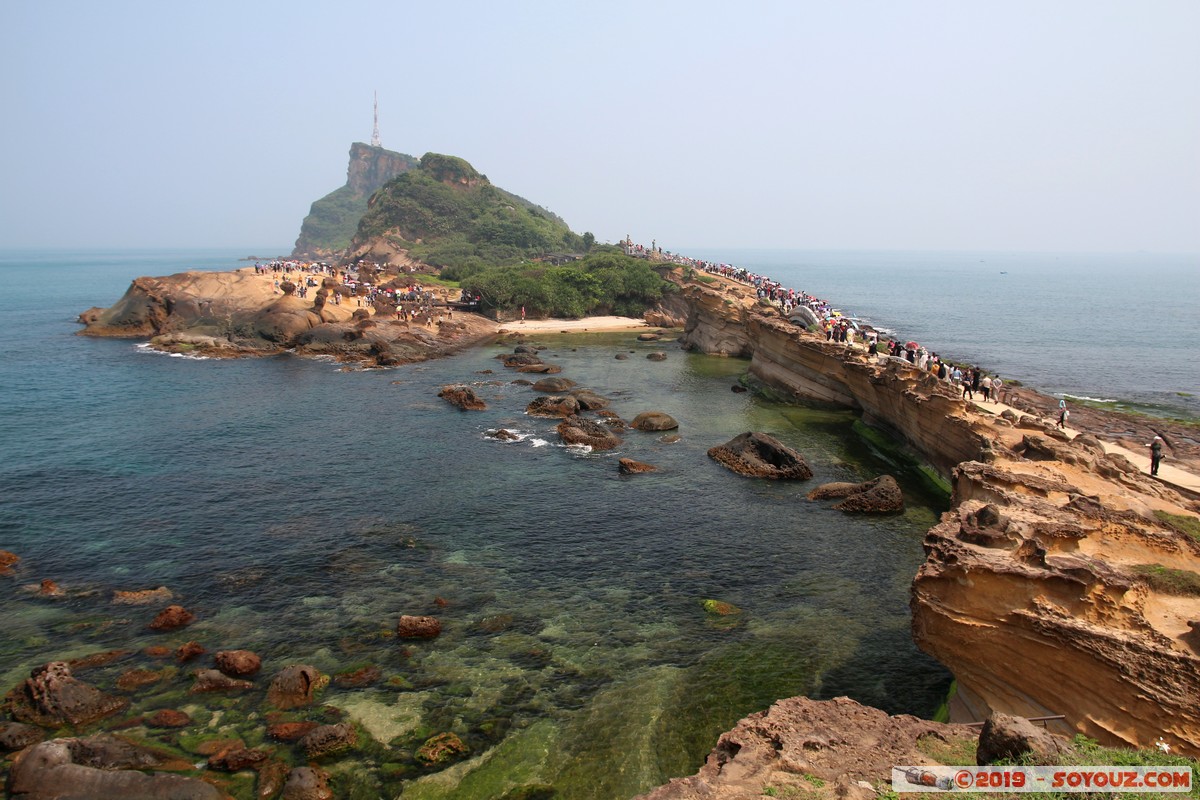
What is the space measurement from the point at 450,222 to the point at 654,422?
12122 centimetres

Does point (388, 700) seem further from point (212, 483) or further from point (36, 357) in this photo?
point (36, 357)

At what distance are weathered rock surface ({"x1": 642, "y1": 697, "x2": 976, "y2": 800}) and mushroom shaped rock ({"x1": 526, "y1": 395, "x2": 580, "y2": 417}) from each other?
32162mm

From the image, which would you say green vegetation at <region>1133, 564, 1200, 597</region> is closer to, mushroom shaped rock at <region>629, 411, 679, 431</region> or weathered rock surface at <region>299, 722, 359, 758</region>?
weathered rock surface at <region>299, 722, 359, 758</region>

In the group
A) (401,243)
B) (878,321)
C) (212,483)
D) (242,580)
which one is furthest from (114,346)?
(878,321)

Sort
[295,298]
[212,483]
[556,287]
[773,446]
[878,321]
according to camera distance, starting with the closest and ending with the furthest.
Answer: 1. [212,483]
2. [773,446]
3. [295,298]
4. [556,287]
5. [878,321]

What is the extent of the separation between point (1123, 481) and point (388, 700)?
24.6m

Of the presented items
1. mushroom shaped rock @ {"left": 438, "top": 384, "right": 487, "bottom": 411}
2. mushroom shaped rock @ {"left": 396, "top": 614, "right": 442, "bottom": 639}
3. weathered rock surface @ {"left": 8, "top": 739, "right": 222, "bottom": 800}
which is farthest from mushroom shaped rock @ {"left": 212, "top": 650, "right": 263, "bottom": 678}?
mushroom shaped rock @ {"left": 438, "top": 384, "right": 487, "bottom": 411}

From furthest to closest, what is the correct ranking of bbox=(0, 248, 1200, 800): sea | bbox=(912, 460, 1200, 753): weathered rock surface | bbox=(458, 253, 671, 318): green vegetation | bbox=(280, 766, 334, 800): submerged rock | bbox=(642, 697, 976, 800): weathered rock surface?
bbox=(458, 253, 671, 318): green vegetation, bbox=(0, 248, 1200, 800): sea, bbox=(280, 766, 334, 800): submerged rock, bbox=(912, 460, 1200, 753): weathered rock surface, bbox=(642, 697, 976, 800): weathered rock surface

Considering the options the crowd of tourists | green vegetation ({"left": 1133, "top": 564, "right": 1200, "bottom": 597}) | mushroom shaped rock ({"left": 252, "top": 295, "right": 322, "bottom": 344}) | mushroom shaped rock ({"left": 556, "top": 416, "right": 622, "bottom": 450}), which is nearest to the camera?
green vegetation ({"left": 1133, "top": 564, "right": 1200, "bottom": 597})

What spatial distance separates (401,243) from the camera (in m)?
139

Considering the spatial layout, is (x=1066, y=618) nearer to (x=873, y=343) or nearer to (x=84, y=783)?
(x=84, y=783)

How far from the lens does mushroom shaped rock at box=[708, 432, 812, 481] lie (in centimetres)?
3356

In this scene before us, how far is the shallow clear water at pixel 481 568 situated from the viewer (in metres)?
17.2

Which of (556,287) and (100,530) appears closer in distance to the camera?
(100,530)
